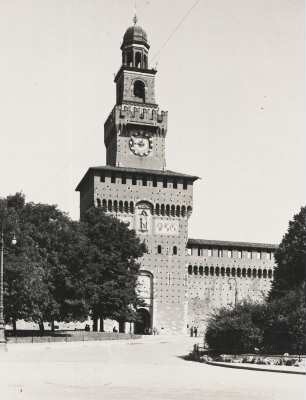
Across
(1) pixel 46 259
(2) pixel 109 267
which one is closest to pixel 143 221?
(2) pixel 109 267

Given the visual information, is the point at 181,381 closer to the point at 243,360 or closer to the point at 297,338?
the point at 243,360

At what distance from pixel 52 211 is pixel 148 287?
20.8 metres

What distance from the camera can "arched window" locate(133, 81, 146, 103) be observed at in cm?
7025

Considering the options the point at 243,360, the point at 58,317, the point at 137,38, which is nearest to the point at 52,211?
the point at 58,317

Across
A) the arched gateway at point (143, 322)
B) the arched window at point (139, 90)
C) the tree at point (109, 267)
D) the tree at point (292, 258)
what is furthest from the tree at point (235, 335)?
the arched window at point (139, 90)

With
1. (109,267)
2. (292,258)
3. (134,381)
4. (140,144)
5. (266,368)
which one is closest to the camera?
(134,381)

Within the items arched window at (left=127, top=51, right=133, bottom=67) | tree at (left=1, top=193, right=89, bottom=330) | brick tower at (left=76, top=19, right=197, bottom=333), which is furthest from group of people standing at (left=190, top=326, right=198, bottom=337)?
arched window at (left=127, top=51, right=133, bottom=67)

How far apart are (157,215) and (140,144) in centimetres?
876

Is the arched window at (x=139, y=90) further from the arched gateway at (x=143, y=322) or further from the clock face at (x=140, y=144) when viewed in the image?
the arched gateway at (x=143, y=322)

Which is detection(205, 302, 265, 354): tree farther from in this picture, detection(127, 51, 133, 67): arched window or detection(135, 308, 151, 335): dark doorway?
detection(127, 51, 133, 67): arched window

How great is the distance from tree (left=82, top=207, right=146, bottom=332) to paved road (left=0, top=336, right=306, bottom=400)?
22.8 meters

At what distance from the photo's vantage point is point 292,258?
47.7 metres

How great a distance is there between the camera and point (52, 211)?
47.8 m

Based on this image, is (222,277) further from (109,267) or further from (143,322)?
(109,267)
